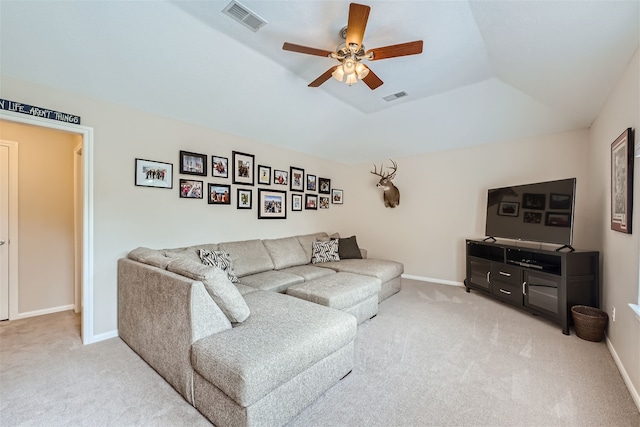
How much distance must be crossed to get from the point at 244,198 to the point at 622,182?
4.03m

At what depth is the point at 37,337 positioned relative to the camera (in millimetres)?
2766

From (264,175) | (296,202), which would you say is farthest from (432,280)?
(264,175)

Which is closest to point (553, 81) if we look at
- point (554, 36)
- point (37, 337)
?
point (554, 36)

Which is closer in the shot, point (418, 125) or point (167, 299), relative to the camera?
point (167, 299)

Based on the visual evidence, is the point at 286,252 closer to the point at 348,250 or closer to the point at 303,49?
the point at 348,250

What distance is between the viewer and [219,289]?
6.12ft

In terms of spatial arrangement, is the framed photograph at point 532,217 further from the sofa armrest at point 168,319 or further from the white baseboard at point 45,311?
the white baseboard at point 45,311

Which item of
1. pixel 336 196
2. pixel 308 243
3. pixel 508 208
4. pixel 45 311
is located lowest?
pixel 45 311

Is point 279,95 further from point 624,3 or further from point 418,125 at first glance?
point 624,3

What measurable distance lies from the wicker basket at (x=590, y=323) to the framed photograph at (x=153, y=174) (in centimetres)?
460

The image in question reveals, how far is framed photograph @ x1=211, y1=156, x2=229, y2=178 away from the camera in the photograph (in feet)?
12.1

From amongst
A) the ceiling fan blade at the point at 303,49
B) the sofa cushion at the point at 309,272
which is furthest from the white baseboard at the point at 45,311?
the ceiling fan blade at the point at 303,49

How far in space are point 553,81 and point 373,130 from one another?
2496 mm

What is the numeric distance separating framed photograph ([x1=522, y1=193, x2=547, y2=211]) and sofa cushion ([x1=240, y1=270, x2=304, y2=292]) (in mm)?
3078
